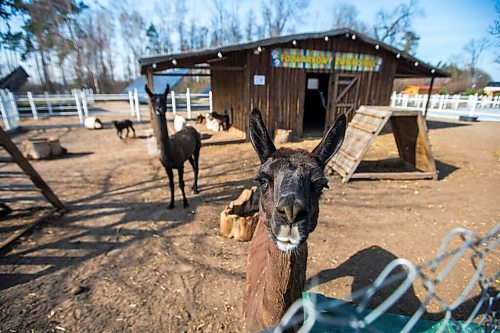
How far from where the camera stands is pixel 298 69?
11.8 m

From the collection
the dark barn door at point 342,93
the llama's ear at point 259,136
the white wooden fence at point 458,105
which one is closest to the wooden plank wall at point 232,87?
the dark barn door at point 342,93

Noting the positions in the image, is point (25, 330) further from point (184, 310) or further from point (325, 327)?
point (325, 327)

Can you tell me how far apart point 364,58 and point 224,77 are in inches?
319

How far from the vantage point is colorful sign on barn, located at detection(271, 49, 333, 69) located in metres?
11.4

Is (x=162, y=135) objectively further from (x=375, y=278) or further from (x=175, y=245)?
(x=375, y=278)

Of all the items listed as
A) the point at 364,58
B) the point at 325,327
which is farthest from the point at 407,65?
the point at 325,327

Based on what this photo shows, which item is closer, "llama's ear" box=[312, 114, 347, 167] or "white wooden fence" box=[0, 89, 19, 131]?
"llama's ear" box=[312, 114, 347, 167]

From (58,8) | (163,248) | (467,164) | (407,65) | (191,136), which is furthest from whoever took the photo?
(58,8)

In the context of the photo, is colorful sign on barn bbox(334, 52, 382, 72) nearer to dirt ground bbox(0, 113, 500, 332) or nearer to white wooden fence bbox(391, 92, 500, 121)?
white wooden fence bbox(391, 92, 500, 121)

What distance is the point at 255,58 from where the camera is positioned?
36.4 ft

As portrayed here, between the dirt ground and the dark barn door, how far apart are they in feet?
19.8

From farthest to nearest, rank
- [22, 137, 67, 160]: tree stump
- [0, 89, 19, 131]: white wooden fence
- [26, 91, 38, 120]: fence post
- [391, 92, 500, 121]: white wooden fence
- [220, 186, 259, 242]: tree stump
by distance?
1. [391, 92, 500, 121]: white wooden fence
2. [26, 91, 38, 120]: fence post
3. [0, 89, 19, 131]: white wooden fence
4. [22, 137, 67, 160]: tree stump
5. [220, 186, 259, 242]: tree stump

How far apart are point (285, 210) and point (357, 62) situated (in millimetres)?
13557

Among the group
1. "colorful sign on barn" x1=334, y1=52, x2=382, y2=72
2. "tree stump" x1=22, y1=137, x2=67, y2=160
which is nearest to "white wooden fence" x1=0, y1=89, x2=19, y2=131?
"tree stump" x1=22, y1=137, x2=67, y2=160
